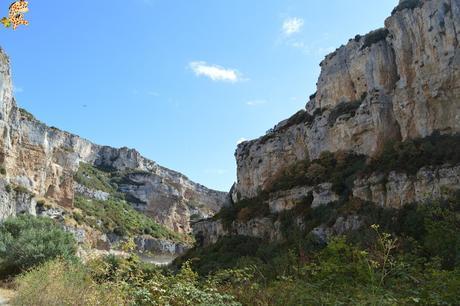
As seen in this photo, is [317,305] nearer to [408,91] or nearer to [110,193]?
[408,91]

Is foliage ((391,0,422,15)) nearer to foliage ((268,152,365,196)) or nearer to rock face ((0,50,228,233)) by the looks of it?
foliage ((268,152,365,196))

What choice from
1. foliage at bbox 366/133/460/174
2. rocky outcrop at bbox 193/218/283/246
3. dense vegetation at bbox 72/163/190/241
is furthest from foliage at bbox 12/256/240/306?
dense vegetation at bbox 72/163/190/241

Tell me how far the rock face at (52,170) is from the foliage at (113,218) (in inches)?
142

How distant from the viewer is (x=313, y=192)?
32.6 metres

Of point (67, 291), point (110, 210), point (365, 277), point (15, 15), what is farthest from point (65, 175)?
point (15, 15)

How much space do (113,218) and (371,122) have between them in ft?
206

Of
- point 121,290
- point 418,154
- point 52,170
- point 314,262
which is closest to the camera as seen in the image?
point 121,290

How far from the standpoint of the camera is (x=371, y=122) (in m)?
32.9

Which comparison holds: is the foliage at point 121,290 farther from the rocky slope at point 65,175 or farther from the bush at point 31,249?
the rocky slope at point 65,175

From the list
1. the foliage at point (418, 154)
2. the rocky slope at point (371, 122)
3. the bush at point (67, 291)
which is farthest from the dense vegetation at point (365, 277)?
the foliage at point (418, 154)

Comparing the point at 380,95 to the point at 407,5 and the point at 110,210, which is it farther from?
the point at 110,210

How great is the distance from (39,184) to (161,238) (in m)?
37.1

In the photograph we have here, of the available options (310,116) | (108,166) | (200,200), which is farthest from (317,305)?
(200,200)

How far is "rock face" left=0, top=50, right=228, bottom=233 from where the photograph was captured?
1815 inches
